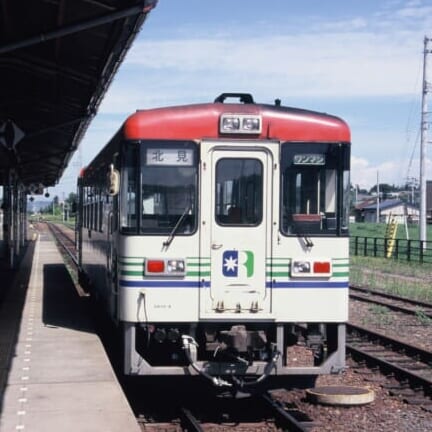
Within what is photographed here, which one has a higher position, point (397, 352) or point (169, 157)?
point (169, 157)

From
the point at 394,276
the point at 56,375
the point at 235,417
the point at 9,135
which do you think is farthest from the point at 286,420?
the point at 394,276

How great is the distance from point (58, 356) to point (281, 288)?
289cm

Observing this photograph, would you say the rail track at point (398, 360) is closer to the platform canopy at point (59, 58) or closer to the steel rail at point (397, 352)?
the steel rail at point (397, 352)

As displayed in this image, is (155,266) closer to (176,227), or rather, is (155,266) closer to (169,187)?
(176,227)

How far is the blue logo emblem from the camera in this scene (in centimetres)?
830

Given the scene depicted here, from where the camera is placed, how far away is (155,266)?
821cm

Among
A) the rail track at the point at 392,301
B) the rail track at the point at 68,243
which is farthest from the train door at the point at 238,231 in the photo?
the rail track at the point at 68,243

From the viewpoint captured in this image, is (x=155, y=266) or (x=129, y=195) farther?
(x=129, y=195)

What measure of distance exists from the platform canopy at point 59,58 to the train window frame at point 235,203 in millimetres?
2109

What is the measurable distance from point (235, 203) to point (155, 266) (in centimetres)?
103

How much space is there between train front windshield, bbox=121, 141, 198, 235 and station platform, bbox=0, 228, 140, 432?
1.65 meters

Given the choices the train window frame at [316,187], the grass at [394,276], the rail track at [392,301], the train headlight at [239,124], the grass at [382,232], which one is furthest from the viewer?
the grass at [382,232]

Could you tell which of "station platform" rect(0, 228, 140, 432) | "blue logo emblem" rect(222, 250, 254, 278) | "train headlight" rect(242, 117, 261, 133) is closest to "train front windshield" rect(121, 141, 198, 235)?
"blue logo emblem" rect(222, 250, 254, 278)

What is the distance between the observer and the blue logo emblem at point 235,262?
8.30m
